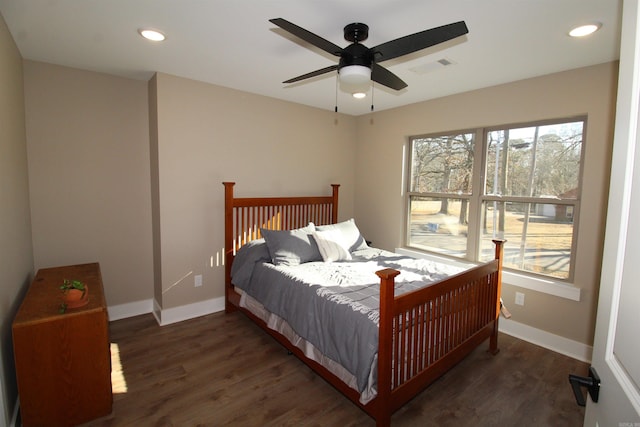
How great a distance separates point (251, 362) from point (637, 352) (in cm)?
248

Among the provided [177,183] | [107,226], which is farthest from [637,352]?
[107,226]

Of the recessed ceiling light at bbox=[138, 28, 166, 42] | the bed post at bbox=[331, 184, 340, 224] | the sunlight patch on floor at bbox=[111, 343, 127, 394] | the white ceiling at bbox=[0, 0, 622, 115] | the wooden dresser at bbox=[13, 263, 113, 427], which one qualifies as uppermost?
the white ceiling at bbox=[0, 0, 622, 115]

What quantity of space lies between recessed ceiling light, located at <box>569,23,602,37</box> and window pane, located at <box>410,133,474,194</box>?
149 centimetres

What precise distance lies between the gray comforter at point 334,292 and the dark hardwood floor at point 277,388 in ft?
1.27

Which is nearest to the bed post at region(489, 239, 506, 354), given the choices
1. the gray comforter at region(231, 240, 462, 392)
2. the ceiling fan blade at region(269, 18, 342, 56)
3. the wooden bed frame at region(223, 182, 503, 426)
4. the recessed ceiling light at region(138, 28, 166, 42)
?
the wooden bed frame at region(223, 182, 503, 426)

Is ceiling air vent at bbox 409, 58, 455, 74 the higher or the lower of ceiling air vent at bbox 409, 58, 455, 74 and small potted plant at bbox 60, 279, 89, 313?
the higher

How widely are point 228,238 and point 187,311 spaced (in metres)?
0.86

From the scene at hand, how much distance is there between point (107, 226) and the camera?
3.19 metres

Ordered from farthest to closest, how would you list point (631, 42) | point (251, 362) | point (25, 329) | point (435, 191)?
point (435, 191)
point (251, 362)
point (25, 329)
point (631, 42)

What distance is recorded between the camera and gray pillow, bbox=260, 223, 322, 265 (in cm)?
307

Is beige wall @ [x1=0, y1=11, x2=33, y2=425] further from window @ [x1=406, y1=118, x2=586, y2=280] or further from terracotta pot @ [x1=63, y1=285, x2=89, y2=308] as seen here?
window @ [x1=406, y1=118, x2=586, y2=280]

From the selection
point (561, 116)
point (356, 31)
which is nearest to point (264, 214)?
point (356, 31)

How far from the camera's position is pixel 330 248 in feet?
10.6

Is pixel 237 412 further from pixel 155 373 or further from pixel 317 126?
pixel 317 126
